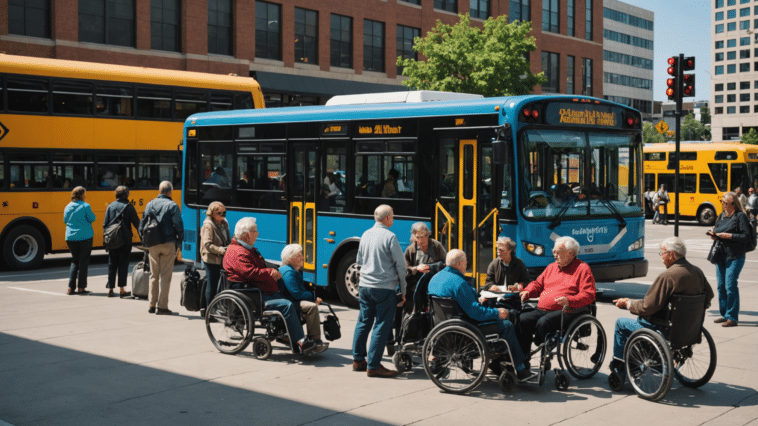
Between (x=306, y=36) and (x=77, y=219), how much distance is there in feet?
81.8

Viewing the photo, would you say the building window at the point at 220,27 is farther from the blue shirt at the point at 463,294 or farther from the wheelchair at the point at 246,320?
the blue shirt at the point at 463,294

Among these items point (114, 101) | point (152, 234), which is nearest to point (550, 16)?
point (114, 101)

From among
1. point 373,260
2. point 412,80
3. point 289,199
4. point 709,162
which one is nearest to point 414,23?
point 412,80

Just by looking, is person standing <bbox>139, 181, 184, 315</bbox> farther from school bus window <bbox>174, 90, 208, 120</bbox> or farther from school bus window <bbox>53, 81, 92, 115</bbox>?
school bus window <bbox>174, 90, 208, 120</bbox>

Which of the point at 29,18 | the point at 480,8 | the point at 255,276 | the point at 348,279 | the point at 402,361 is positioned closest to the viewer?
the point at 402,361

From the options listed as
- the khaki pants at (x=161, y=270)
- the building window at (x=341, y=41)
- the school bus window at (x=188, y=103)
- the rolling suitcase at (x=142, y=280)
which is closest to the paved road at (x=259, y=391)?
the khaki pants at (x=161, y=270)

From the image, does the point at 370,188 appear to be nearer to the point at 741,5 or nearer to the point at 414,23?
the point at 414,23

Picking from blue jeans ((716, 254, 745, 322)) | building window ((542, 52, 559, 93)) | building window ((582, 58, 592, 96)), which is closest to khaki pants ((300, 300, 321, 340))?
blue jeans ((716, 254, 745, 322))

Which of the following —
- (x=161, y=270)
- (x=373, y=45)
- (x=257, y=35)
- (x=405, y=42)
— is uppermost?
(x=405, y=42)

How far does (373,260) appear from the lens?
7836 mm

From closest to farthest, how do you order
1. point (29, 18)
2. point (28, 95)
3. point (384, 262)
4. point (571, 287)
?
point (571, 287) → point (384, 262) → point (28, 95) → point (29, 18)

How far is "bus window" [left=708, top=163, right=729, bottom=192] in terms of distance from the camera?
31703mm

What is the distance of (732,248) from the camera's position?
10.7m

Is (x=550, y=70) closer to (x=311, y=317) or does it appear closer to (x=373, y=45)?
(x=373, y=45)
